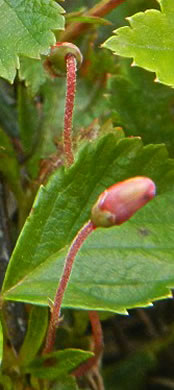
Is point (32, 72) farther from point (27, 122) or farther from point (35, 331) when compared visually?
point (35, 331)

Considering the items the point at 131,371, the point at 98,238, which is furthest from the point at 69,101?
the point at 131,371

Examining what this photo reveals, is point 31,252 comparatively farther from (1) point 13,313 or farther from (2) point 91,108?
(2) point 91,108

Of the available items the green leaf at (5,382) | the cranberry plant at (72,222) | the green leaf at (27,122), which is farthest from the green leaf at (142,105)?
the green leaf at (5,382)

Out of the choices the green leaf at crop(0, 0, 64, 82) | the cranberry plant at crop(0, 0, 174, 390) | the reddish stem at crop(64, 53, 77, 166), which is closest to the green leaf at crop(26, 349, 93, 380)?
the cranberry plant at crop(0, 0, 174, 390)

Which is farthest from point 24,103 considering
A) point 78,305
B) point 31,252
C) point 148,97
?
point 78,305

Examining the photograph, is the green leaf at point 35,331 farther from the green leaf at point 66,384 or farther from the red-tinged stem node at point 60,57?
the red-tinged stem node at point 60,57

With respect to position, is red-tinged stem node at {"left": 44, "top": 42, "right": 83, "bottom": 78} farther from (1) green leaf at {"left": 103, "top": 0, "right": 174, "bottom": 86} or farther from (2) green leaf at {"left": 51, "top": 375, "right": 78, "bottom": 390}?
(2) green leaf at {"left": 51, "top": 375, "right": 78, "bottom": 390}

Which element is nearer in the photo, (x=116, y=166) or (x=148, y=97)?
(x=116, y=166)
